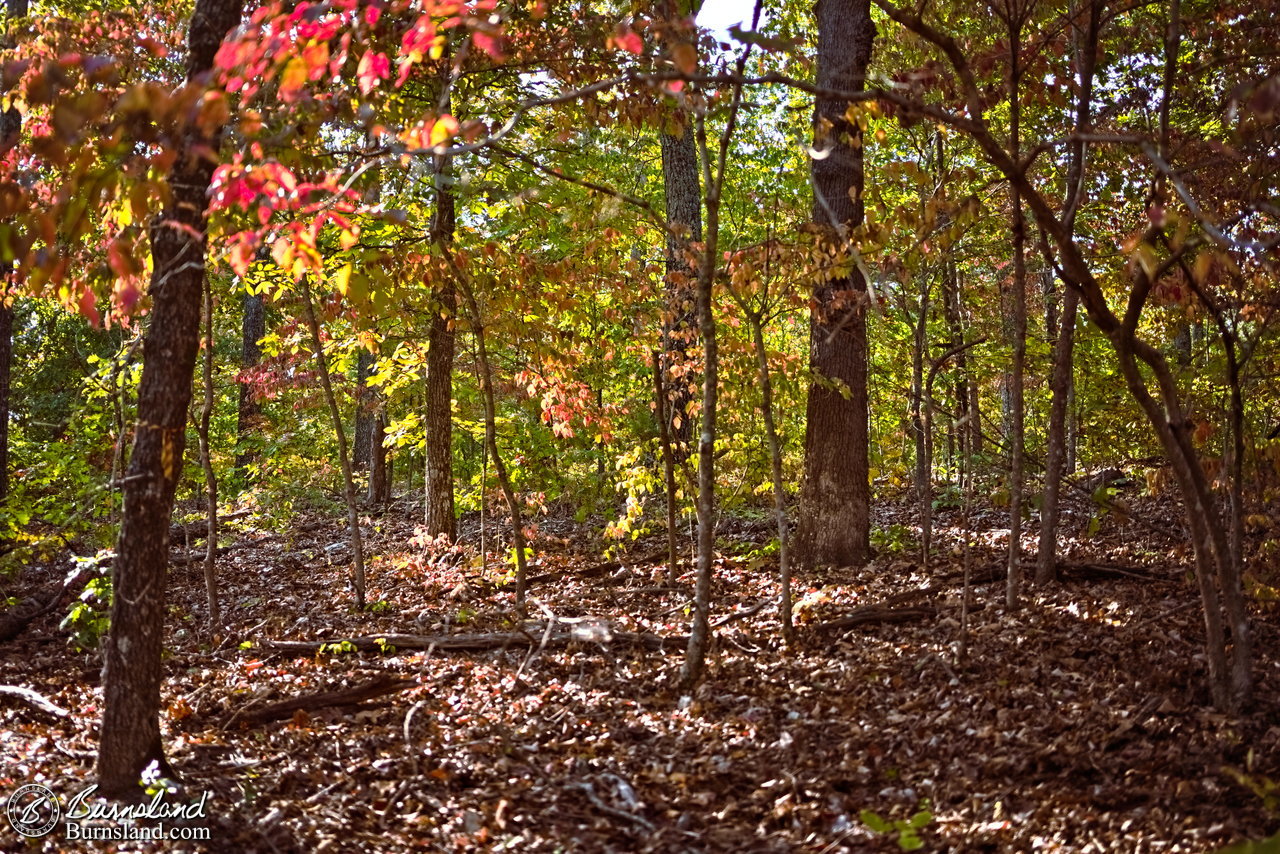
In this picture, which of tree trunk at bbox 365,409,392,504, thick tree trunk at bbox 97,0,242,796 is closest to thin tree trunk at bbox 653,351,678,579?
thick tree trunk at bbox 97,0,242,796

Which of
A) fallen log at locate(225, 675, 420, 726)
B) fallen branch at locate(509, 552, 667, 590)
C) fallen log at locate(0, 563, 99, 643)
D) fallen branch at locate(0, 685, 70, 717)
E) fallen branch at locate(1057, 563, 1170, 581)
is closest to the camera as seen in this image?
fallen branch at locate(0, 685, 70, 717)

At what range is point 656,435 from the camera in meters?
9.48

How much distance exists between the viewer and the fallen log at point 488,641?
255 inches

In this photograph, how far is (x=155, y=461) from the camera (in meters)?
3.81

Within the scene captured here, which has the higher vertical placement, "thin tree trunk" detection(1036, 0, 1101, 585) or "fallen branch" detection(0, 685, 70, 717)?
"thin tree trunk" detection(1036, 0, 1101, 585)

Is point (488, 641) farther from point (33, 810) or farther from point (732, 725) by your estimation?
point (33, 810)

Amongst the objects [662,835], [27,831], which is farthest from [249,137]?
[662,835]

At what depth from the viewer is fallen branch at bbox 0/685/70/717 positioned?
5.00 m

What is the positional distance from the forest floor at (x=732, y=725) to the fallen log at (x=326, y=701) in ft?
0.08

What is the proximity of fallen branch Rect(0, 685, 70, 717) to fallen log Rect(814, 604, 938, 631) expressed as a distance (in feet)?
15.5

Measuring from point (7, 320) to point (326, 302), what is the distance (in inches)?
176

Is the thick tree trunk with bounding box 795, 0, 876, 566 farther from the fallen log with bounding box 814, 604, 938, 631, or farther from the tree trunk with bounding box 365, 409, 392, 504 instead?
the tree trunk with bounding box 365, 409, 392, 504

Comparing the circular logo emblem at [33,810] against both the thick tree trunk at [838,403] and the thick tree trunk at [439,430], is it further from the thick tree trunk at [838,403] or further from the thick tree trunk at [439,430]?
the thick tree trunk at [439,430]

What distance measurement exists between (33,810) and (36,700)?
5.36 ft
